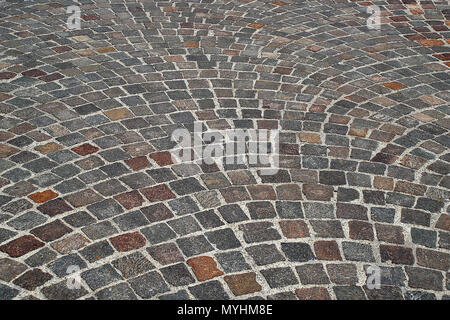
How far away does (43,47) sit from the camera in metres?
5.83

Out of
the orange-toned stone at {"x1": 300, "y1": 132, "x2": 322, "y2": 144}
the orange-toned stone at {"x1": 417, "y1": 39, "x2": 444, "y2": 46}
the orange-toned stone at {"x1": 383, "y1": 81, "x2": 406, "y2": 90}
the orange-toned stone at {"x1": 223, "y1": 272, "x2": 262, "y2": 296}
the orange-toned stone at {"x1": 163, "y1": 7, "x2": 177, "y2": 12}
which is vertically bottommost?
the orange-toned stone at {"x1": 223, "y1": 272, "x2": 262, "y2": 296}

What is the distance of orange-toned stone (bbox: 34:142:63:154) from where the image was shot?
4.20m

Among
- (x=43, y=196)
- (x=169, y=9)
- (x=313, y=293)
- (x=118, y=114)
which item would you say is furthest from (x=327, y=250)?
(x=169, y=9)

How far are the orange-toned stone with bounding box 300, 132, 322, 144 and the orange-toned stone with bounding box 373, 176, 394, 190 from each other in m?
0.64

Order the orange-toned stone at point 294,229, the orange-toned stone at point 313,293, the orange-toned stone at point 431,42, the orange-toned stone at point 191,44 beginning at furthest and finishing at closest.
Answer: the orange-toned stone at point 431,42
the orange-toned stone at point 191,44
the orange-toned stone at point 294,229
the orange-toned stone at point 313,293

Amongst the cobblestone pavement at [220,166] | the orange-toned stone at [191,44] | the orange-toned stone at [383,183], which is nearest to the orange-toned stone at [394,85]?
the cobblestone pavement at [220,166]

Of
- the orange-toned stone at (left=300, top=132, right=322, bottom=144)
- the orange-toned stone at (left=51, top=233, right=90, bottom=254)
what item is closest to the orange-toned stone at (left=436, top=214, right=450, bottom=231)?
the orange-toned stone at (left=300, top=132, right=322, bottom=144)

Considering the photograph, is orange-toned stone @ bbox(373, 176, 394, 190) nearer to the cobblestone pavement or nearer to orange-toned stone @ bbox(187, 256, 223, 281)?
the cobblestone pavement

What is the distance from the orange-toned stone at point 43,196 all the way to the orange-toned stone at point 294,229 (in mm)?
1656

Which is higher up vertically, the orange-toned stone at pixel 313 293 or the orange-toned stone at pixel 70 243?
the orange-toned stone at pixel 313 293

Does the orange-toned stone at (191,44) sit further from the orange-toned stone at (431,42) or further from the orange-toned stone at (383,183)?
the orange-toned stone at (383,183)

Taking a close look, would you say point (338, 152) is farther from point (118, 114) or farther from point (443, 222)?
point (118, 114)

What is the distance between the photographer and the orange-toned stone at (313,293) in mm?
3078

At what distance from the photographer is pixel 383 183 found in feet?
13.2
